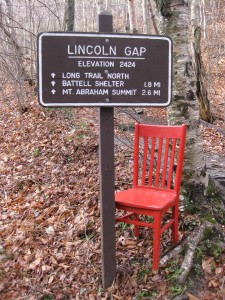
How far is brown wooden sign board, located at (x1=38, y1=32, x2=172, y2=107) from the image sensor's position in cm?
300

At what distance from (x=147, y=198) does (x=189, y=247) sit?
0.72 metres

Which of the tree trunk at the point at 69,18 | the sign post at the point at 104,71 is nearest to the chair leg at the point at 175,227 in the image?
the sign post at the point at 104,71

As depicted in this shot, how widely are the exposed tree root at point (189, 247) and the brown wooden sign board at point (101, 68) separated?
1.60 m

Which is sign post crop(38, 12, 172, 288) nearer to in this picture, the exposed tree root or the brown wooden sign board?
the brown wooden sign board

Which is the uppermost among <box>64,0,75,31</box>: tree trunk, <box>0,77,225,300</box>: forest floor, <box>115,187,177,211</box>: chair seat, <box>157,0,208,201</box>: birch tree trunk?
<box>64,0,75,31</box>: tree trunk

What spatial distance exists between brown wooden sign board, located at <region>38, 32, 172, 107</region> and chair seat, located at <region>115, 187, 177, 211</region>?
95cm

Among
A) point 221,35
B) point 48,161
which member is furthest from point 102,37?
point 221,35

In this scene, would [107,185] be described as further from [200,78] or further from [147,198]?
[200,78]

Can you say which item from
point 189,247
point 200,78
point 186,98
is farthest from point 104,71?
point 200,78

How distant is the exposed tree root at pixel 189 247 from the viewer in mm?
3563

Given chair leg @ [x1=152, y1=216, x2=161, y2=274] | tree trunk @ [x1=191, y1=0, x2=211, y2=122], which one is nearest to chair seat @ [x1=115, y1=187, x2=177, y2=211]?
chair leg @ [x1=152, y1=216, x2=161, y2=274]

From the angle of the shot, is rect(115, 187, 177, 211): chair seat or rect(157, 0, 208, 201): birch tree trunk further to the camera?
rect(157, 0, 208, 201): birch tree trunk

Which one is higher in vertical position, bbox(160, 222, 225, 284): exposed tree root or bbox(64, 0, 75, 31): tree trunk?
bbox(64, 0, 75, 31): tree trunk

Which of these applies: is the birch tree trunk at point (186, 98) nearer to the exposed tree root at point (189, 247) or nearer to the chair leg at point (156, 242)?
the exposed tree root at point (189, 247)
